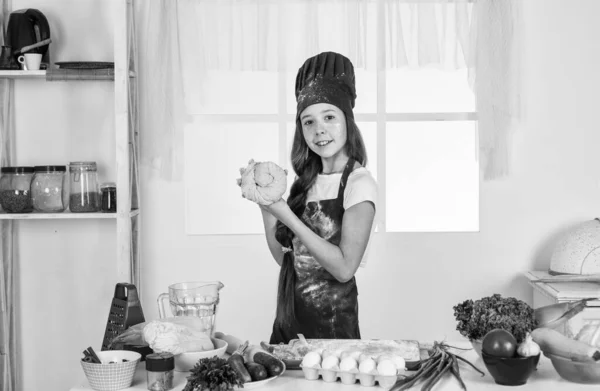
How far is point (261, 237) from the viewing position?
400 cm

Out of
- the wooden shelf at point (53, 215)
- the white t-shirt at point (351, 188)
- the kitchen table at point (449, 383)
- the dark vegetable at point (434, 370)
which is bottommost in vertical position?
the kitchen table at point (449, 383)

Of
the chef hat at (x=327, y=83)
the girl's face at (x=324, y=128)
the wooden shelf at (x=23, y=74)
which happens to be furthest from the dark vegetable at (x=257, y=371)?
the wooden shelf at (x=23, y=74)

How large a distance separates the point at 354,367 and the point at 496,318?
0.39 meters

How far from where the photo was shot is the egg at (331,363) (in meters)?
1.97

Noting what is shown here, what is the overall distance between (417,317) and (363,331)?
296 millimetres

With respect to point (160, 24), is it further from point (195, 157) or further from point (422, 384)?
point (422, 384)

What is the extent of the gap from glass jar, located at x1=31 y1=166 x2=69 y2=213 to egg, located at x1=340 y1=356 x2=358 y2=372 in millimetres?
2153

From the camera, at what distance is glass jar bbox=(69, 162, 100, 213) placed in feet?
12.0

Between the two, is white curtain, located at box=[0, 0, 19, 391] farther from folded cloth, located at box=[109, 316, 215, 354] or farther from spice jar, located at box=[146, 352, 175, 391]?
spice jar, located at box=[146, 352, 175, 391]

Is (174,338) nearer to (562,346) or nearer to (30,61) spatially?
(562,346)

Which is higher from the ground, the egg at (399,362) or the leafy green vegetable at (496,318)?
the leafy green vegetable at (496,318)

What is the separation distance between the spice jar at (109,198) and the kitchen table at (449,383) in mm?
1720

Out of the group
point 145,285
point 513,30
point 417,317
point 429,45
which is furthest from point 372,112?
point 145,285

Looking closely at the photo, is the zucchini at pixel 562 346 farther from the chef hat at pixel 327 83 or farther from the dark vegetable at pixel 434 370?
the chef hat at pixel 327 83
